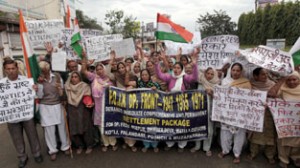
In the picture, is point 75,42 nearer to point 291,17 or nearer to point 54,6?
point 54,6

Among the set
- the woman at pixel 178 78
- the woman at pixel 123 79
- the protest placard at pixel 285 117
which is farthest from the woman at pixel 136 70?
the protest placard at pixel 285 117

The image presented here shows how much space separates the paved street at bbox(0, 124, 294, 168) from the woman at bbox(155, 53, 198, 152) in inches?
6.3

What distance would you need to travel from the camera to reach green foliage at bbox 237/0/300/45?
19.4 m

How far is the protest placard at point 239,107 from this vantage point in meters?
3.31

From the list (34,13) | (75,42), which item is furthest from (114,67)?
(34,13)

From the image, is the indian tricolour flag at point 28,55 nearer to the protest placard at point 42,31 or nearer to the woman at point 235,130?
the protest placard at point 42,31

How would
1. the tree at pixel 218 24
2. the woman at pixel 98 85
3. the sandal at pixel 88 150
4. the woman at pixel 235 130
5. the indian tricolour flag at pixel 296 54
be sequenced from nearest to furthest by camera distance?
the indian tricolour flag at pixel 296 54, the woman at pixel 235 130, the woman at pixel 98 85, the sandal at pixel 88 150, the tree at pixel 218 24

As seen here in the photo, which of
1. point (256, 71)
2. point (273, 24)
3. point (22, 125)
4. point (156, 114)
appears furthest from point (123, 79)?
point (273, 24)

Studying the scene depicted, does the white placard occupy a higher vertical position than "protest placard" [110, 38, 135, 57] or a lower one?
lower

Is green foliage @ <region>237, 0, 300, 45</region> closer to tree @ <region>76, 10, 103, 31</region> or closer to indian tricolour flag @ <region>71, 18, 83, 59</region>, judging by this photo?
indian tricolour flag @ <region>71, 18, 83, 59</region>

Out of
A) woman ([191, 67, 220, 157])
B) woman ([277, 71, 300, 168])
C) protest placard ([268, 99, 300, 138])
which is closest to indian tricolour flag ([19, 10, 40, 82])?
woman ([191, 67, 220, 157])

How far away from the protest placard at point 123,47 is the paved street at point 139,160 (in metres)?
2.07

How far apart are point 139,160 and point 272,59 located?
266 centimetres

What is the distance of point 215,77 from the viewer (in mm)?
3740
